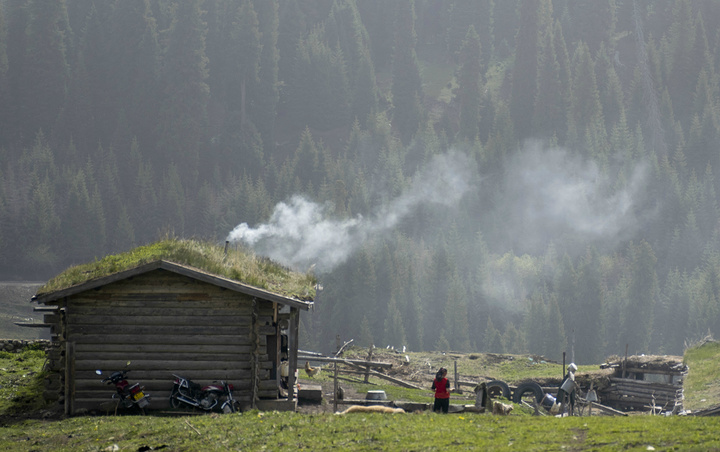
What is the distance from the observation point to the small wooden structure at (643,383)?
40.9 meters

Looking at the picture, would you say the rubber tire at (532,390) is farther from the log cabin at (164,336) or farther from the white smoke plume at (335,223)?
the white smoke plume at (335,223)

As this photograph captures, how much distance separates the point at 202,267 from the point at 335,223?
276ft

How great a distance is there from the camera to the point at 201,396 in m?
23.6

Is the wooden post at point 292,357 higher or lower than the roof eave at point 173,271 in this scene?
lower

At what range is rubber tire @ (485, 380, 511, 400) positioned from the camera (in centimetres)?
3575

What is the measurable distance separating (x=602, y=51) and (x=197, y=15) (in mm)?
72958

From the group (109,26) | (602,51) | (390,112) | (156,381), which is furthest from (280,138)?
(156,381)

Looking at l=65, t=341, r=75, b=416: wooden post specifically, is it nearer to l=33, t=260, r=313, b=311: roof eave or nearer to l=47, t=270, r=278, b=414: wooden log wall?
l=47, t=270, r=278, b=414: wooden log wall

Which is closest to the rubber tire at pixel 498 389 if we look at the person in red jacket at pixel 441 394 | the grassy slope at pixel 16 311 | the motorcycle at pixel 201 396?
the person in red jacket at pixel 441 394

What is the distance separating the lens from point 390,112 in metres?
154

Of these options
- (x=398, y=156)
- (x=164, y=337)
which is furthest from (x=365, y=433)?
(x=398, y=156)

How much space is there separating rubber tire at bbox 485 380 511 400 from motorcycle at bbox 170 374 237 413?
14.8 metres

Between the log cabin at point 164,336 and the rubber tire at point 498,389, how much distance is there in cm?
1398

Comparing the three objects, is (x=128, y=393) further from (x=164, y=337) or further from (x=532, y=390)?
(x=532, y=390)
